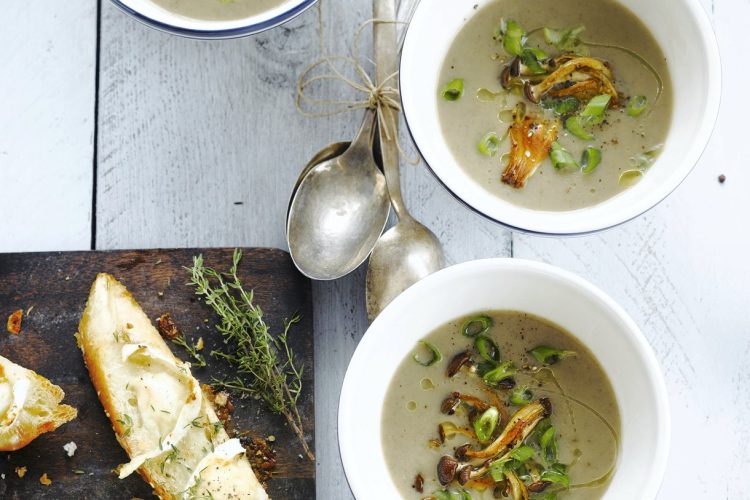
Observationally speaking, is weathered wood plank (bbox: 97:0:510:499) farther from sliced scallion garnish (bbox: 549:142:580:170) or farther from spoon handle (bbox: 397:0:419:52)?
sliced scallion garnish (bbox: 549:142:580:170)

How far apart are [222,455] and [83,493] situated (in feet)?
1.08

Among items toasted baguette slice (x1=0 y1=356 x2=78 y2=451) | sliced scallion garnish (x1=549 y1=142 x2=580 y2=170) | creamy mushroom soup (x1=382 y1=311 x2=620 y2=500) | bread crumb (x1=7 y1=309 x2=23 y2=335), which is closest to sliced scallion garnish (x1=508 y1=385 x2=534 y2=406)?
creamy mushroom soup (x1=382 y1=311 x2=620 y2=500)

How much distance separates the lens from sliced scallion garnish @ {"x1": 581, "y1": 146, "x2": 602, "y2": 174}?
180 centimetres

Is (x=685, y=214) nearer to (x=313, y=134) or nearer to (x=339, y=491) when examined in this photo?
(x=313, y=134)

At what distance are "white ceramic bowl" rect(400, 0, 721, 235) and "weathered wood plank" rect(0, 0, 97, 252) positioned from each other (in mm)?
811

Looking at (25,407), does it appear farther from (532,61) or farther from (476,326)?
(532,61)

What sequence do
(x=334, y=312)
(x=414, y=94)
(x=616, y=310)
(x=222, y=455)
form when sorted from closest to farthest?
(x=616, y=310)
(x=414, y=94)
(x=222, y=455)
(x=334, y=312)

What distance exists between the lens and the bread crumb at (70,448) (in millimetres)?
2006

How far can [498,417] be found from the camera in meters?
1.79

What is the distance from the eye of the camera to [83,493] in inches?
78.6

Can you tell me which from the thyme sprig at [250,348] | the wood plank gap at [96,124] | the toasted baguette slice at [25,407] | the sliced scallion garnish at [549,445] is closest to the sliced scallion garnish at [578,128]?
the sliced scallion garnish at [549,445]

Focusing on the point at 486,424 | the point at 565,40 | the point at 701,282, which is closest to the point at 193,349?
the point at 486,424

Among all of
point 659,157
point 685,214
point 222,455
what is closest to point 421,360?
point 222,455

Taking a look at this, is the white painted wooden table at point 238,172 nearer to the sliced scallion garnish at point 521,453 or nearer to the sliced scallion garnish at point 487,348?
the sliced scallion garnish at point 487,348
